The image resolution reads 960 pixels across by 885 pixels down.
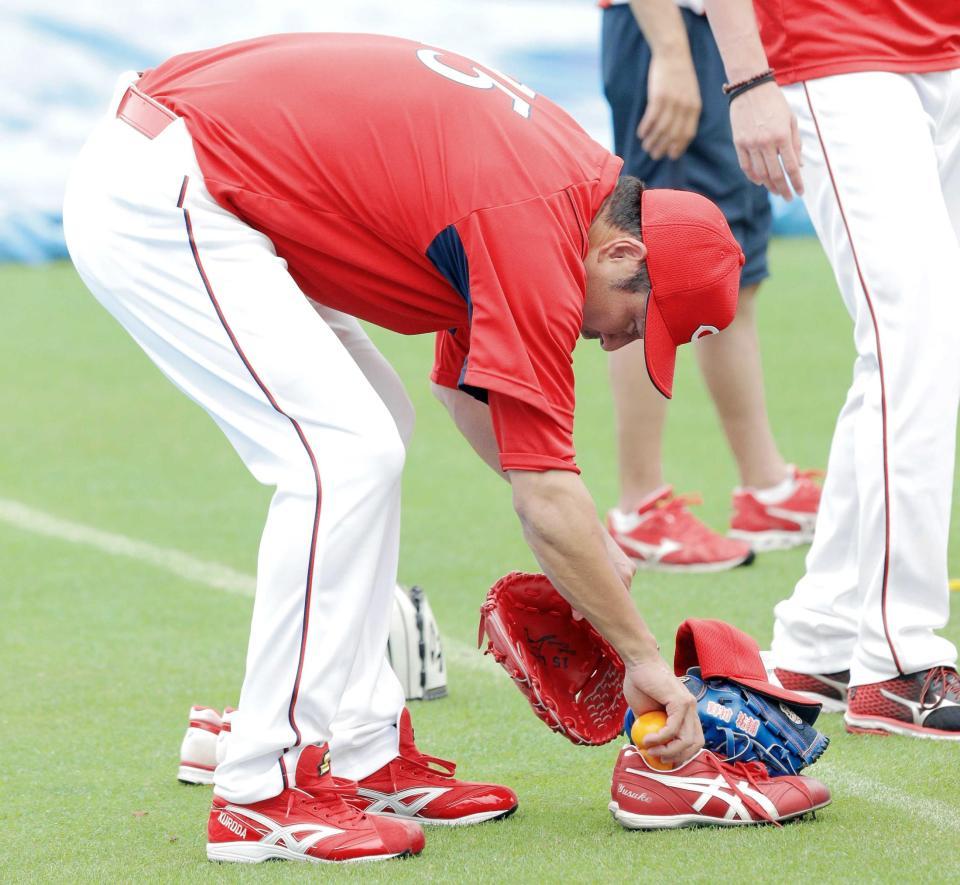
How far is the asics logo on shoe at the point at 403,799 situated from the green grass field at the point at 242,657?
0.13 m

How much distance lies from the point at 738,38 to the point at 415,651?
1641 millimetres

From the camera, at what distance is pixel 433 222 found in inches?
110

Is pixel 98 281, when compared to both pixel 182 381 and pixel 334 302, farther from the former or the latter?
pixel 334 302

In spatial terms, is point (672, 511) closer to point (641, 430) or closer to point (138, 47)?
point (641, 430)

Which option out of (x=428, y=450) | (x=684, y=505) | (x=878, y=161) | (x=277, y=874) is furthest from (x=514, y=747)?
(x=428, y=450)

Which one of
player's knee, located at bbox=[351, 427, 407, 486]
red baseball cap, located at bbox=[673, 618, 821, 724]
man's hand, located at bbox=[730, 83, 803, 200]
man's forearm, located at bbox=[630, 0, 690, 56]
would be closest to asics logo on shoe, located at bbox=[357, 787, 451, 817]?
red baseball cap, located at bbox=[673, 618, 821, 724]

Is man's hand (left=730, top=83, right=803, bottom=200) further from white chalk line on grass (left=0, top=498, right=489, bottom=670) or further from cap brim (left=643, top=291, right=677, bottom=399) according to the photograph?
white chalk line on grass (left=0, top=498, right=489, bottom=670)

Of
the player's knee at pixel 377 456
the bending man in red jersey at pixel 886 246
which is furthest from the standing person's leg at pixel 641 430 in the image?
the player's knee at pixel 377 456

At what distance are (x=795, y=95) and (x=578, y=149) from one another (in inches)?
34.0

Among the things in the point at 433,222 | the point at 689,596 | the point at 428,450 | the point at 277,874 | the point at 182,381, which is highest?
the point at 433,222

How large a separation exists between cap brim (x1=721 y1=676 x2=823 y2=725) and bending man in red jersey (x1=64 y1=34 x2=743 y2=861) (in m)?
0.21

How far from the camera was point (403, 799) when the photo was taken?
10.3ft

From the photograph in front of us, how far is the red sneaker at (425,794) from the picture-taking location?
3088 millimetres

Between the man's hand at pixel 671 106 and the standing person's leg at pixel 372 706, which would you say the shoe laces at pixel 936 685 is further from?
the man's hand at pixel 671 106
